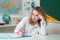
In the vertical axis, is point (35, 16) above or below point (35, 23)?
above

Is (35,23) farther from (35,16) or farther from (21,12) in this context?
(21,12)

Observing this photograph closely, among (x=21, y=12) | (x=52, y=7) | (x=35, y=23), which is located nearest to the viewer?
(x=35, y=23)

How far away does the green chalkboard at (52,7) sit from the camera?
11.2 ft

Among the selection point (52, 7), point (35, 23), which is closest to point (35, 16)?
point (35, 23)

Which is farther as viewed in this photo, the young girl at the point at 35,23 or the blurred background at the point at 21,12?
the blurred background at the point at 21,12

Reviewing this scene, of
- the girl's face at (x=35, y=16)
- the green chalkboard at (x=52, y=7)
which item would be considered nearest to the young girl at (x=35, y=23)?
the girl's face at (x=35, y=16)

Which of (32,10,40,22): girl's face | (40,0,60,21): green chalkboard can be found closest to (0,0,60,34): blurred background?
(40,0,60,21): green chalkboard

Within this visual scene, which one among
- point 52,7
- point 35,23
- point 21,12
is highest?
point 52,7

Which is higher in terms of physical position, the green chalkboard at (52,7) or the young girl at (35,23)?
the green chalkboard at (52,7)

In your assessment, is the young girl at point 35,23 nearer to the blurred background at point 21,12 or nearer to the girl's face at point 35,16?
the girl's face at point 35,16

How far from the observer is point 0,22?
12.0 ft

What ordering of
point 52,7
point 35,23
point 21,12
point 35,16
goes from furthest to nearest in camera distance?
point 21,12
point 52,7
point 35,23
point 35,16

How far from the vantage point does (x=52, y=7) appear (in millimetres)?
3490

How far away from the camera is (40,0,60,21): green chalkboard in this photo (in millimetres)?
3426
